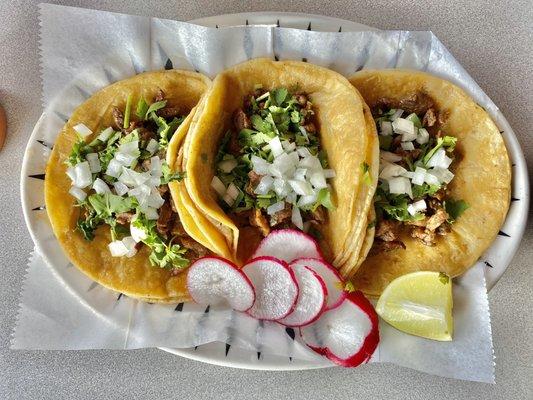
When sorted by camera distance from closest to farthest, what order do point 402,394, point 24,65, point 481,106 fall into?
point 481,106, point 402,394, point 24,65

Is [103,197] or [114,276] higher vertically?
[103,197]

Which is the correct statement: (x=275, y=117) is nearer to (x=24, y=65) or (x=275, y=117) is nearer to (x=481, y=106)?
(x=481, y=106)

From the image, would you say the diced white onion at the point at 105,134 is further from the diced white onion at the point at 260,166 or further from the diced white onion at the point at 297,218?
the diced white onion at the point at 297,218

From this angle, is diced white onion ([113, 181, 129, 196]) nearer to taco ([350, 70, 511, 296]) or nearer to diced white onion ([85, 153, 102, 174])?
diced white onion ([85, 153, 102, 174])

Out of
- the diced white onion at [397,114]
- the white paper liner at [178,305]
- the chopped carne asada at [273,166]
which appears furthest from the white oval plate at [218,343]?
the chopped carne asada at [273,166]

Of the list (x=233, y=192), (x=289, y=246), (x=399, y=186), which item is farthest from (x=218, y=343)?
(x=399, y=186)

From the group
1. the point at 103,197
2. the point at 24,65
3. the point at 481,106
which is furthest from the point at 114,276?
the point at 481,106
